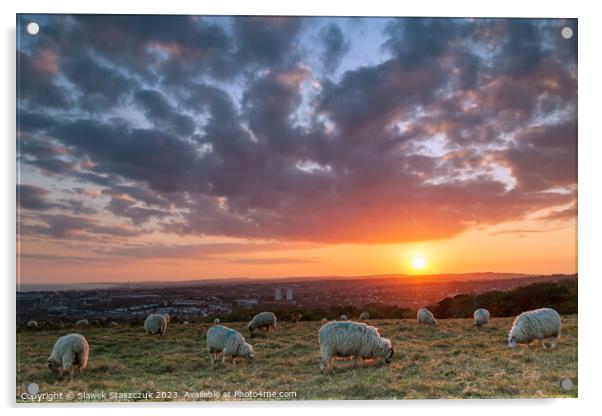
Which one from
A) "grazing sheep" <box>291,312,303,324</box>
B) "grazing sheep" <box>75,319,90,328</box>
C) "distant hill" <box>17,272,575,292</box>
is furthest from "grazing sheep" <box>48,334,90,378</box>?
"grazing sheep" <box>291,312,303,324</box>

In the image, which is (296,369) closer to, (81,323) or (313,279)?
(313,279)

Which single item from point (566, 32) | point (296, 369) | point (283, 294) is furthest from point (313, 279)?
point (566, 32)

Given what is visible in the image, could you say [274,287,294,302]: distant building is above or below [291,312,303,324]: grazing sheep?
above

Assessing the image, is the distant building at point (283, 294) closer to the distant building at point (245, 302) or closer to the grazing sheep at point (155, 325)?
the distant building at point (245, 302)

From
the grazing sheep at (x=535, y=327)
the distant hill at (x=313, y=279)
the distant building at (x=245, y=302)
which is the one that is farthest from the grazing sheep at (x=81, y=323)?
the grazing sheep at (x=535, y=327)

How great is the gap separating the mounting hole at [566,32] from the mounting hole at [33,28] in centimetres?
905

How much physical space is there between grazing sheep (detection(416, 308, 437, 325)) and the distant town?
0.36 m

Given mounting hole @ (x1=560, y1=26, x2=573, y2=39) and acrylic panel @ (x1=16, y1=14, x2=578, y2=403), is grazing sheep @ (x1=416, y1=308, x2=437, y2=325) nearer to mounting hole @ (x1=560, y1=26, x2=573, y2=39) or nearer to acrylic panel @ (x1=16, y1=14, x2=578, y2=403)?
acrylic panel @ (x1=16, y1=14, x2=578, y2=403)

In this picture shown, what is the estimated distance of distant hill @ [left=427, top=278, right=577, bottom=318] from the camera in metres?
8.10

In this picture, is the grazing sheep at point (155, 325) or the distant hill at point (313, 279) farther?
the grazing sheep at point (155, 325)

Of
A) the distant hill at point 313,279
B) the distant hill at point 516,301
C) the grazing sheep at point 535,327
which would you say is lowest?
the grazing sheep at point 535,327

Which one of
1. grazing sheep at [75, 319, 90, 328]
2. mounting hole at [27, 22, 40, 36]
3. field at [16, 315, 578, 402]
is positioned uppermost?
mounting hole at [27, 22, 40, 36]

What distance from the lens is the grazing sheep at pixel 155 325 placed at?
868 centimetres

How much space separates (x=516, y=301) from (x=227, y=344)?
5.96m
